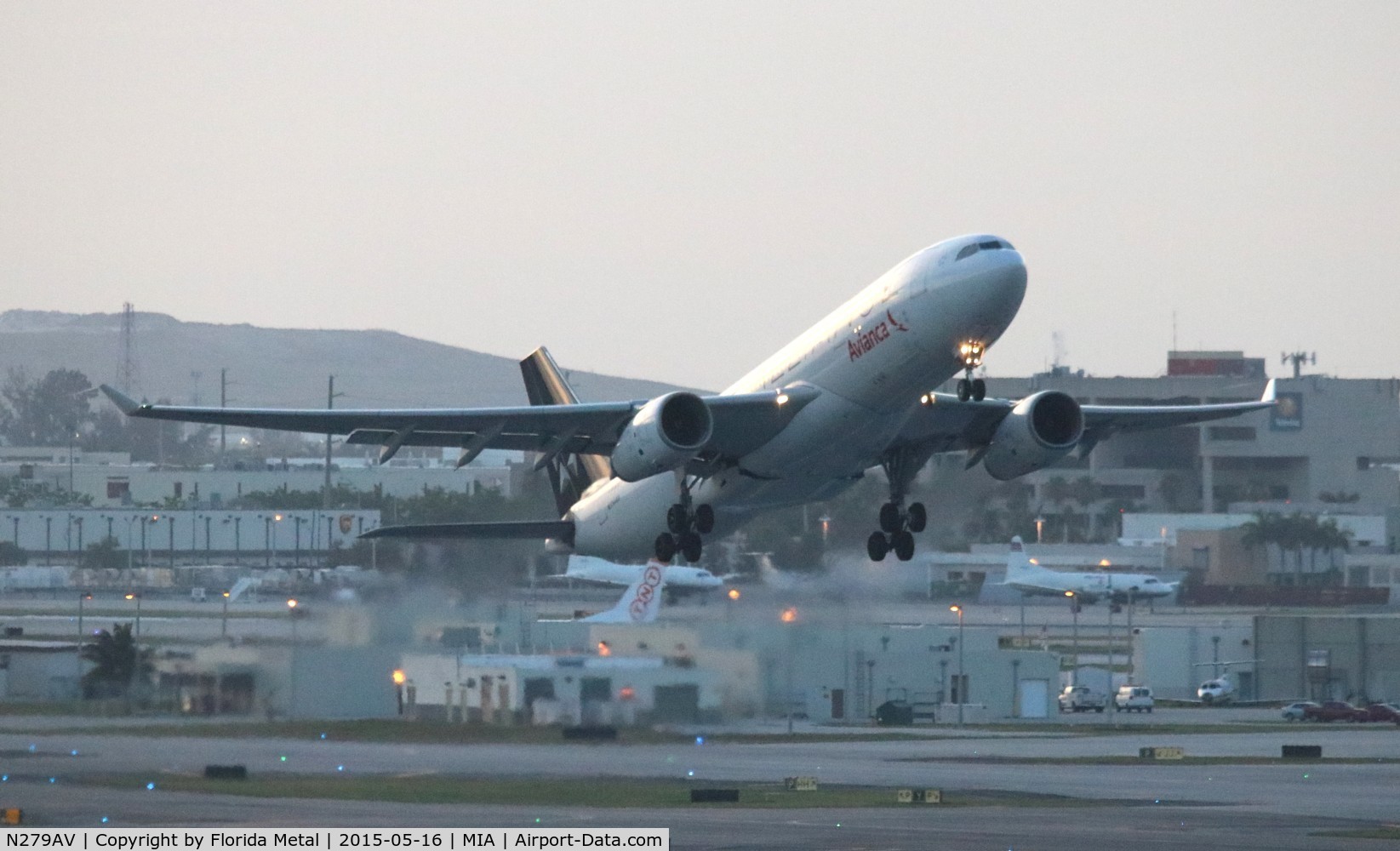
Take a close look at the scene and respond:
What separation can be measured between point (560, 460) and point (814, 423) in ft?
30.2

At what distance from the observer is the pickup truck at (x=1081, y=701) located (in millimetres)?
70812

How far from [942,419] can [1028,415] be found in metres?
1.82

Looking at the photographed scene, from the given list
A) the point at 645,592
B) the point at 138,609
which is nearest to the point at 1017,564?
the point at 645,592

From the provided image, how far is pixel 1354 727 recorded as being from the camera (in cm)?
6309

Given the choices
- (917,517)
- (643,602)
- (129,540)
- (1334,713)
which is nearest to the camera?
(917,517)

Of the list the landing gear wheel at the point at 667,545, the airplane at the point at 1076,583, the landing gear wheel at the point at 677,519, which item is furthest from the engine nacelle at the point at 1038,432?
the airplane at the point at 1076,583

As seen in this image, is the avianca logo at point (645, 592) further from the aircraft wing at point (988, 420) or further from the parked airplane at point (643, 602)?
the aircraft wing at point (988, 420)

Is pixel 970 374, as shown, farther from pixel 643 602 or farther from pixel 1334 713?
pixel 1334 713

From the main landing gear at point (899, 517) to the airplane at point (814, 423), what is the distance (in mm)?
35

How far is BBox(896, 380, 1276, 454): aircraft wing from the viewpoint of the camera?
41500 mm

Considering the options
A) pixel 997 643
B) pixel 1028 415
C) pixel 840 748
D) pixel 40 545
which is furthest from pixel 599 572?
pixel 1028 415

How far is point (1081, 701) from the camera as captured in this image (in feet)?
233

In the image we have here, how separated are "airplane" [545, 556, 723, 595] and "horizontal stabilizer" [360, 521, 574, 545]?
57.5ft

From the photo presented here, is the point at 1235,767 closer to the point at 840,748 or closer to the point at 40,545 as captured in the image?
the point at 840,748
